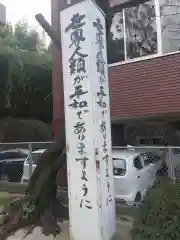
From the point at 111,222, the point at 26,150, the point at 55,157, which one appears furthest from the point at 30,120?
the point at 111,222

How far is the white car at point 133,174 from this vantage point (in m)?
8.84

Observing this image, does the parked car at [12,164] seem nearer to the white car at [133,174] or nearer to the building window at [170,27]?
the white car at [133,174]

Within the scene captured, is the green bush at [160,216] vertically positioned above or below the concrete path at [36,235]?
above

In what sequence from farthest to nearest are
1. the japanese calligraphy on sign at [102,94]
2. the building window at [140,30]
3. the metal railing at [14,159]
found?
the metal railing at [14,159]
the building window at [140,30]
the japanese calligraphy on sign at [102,94]

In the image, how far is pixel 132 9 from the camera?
11.6 metres

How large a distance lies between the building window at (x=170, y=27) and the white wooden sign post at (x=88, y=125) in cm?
490

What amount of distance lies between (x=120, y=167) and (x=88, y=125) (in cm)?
345

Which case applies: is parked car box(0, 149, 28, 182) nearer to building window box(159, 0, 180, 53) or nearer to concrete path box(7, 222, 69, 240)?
concrete path box(7, 222, 69, 240)

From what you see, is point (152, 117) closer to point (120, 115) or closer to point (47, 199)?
point (120, 115)

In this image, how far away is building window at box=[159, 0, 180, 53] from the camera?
10.7m

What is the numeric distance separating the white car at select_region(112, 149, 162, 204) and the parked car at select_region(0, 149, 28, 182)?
3.95m

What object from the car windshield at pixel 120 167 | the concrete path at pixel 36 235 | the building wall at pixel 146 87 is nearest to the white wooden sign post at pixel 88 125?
the concrete path at pixel 36 235

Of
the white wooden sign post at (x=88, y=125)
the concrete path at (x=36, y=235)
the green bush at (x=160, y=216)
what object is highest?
the white wooden sign post at (x=88, y=125)

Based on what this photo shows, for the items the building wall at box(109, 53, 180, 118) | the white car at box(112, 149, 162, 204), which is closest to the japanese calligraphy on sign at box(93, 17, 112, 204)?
the white car at box(112, 149, 162, 204)
